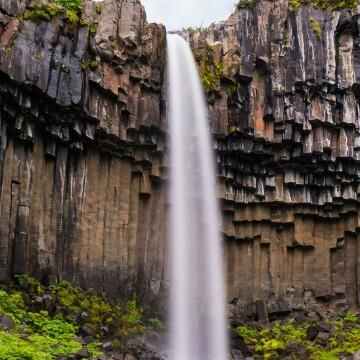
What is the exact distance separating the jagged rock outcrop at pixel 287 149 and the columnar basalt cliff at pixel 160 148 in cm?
4

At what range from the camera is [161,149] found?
2272 centimetres

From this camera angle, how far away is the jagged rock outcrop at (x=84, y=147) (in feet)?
63.6

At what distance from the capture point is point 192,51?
2416cm

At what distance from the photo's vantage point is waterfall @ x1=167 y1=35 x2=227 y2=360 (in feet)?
75.7

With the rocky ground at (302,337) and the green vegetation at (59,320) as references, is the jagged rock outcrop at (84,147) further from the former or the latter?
the rocky ground at (302,337)

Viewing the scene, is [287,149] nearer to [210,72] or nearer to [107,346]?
[210,72]

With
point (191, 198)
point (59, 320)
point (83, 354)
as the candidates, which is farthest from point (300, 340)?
point (83, 354)

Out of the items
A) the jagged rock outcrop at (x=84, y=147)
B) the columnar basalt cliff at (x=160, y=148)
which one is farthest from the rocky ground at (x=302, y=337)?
the jagged rock outcrop at (x=84, y=147)

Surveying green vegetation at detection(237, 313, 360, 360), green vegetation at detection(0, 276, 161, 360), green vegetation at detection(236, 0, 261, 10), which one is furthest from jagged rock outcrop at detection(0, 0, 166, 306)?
green vegetation at detection(236, 0, 261, 10)

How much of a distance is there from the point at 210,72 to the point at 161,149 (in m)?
3.38

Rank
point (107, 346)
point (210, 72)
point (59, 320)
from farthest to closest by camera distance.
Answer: point (210, 72), point (59, 320), point (107, 346)

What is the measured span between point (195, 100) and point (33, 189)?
20.8 ft

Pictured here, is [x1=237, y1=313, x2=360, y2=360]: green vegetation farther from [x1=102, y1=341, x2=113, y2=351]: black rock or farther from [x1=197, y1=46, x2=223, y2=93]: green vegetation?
[x1=197, y1=46, x2=223, y2=93]: green vegetation

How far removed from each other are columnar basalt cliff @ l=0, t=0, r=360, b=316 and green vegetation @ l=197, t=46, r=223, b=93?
4 cm
